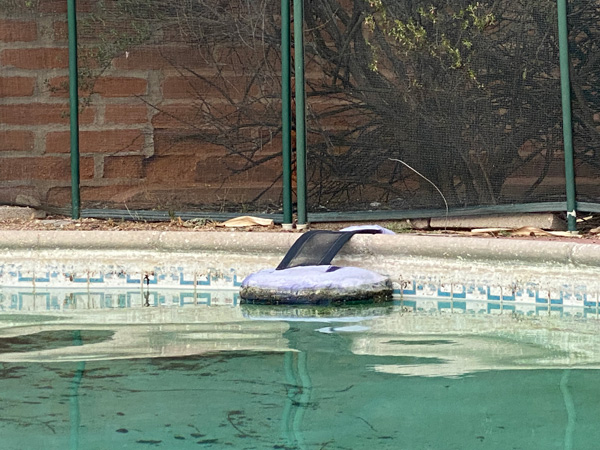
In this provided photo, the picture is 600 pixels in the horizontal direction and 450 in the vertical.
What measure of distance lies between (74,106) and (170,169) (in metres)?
0.70

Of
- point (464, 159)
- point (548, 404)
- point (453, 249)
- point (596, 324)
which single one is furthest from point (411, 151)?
point (548, 404)

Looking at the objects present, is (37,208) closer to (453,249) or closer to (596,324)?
(453,249)

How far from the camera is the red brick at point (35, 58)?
6.34 metres

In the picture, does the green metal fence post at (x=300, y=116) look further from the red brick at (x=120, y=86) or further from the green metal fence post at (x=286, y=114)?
the red brick at (x=120, y=86)

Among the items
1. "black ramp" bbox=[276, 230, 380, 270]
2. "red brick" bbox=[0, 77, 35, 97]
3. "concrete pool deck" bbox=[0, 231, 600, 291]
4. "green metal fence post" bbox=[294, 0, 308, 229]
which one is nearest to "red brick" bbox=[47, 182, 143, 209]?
"red brick" bbox=[0, 77, 35, 97]

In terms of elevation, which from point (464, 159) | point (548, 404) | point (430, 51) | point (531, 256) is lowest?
point (548, 404)

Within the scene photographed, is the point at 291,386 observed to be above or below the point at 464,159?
below

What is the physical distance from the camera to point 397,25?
5.54 m

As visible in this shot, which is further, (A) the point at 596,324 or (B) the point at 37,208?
(B) the point at 37,208

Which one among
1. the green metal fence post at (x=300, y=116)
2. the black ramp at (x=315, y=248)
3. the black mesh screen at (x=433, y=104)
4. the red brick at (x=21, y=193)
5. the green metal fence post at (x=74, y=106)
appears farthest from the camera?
the red brick at (x=21, y=193)

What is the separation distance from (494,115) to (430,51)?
48 cm

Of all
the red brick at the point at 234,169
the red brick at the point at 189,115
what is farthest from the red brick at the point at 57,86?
the red brick at the point at 234,169

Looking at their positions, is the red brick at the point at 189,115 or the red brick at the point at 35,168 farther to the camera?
the red brick at the point at 35,168

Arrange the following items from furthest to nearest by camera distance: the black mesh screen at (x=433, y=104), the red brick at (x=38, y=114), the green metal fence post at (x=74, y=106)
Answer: the red brick at (x=38, y=114)
the green metal fence post at (x=74, y=106)
the black mesh screen at (x=433, y=104)
